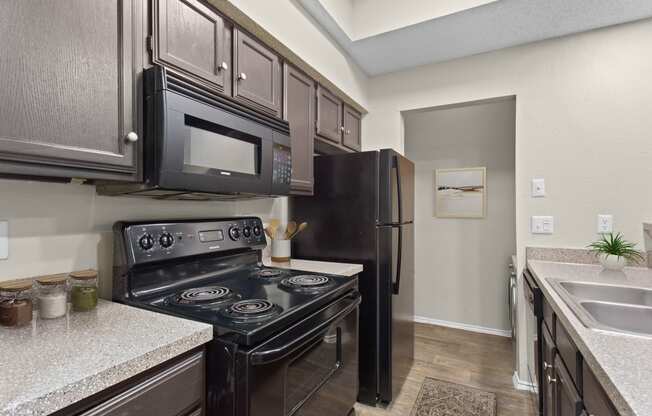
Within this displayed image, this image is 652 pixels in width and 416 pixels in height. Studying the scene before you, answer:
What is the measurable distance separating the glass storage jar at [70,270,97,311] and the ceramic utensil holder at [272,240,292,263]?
1.04 meters

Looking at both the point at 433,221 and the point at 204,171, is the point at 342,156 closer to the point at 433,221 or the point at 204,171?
the point at 204,171

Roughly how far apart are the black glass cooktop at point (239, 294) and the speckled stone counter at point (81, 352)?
0.32 ft

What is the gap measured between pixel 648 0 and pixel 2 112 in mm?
2962

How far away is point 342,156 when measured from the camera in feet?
6.92

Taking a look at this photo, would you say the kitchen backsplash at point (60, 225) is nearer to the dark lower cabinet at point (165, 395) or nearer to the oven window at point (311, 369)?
the dark lower cabinet at point (165, 395)

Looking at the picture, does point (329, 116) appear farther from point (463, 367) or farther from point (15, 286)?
point (463, 367)

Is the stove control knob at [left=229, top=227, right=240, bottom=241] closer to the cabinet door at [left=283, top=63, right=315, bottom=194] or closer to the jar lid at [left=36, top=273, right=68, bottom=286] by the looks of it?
the cabinet door at [left=283, top=63, right=315, bottom=194]

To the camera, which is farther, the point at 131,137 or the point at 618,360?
the point at 131,137

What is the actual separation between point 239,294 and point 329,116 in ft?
4.79

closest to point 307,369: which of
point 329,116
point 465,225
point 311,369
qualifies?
point 311,369

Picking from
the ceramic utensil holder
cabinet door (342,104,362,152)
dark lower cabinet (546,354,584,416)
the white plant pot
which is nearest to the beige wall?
cabinet door (342,104,362,152)

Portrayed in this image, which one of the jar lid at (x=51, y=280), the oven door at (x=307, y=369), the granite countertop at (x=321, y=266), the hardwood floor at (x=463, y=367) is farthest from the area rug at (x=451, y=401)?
the jar lid at (x=51, y=280)

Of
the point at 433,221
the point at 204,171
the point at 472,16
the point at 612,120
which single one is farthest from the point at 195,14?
the point at 433,221

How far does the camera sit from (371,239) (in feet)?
6.54
